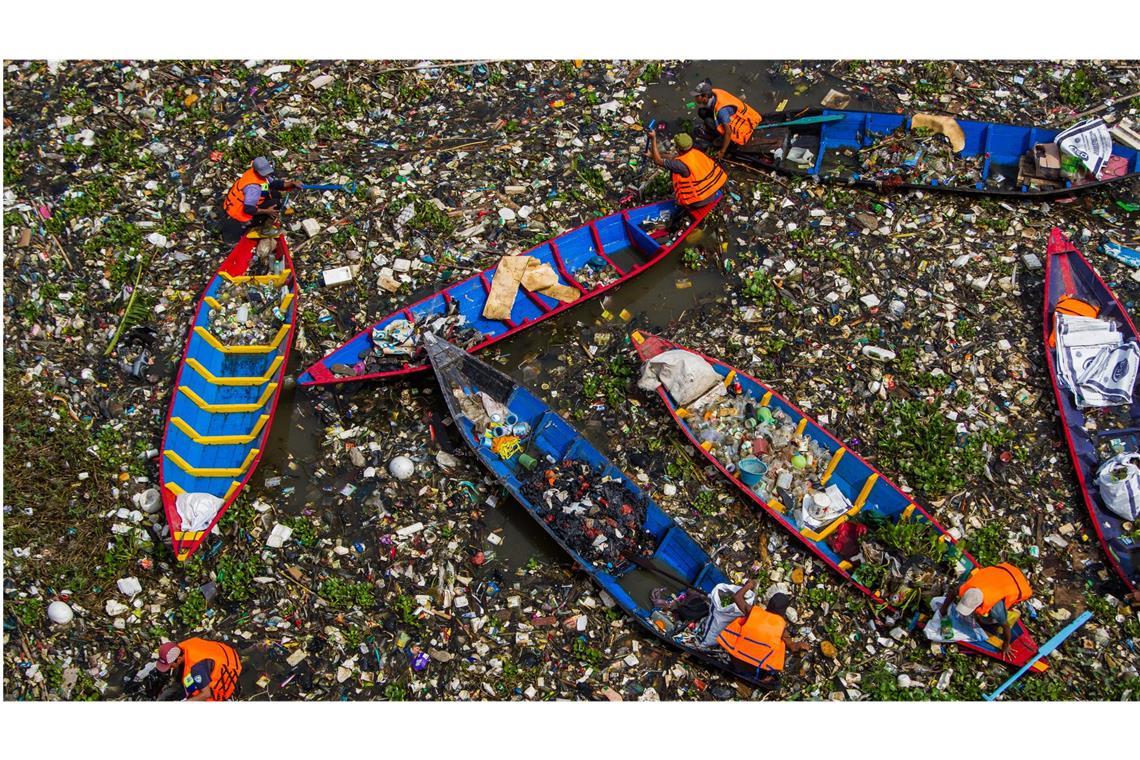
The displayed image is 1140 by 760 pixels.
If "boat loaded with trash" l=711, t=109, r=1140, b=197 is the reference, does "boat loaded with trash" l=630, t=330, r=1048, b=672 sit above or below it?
below

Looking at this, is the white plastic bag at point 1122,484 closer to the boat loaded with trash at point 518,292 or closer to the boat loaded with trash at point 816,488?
the boat loaded with trash at point 816,488

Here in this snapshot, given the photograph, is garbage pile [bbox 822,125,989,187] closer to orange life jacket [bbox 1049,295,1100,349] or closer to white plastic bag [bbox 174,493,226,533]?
orange life jacket [bbox 1049,295,1100,349]

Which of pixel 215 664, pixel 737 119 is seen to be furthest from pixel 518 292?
pixel 215 664

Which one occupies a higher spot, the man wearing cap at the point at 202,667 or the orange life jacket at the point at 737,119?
the orange life jacket at the point at 737,119

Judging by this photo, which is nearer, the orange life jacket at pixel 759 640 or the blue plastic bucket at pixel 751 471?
the orange life jacket at pixel 759 640

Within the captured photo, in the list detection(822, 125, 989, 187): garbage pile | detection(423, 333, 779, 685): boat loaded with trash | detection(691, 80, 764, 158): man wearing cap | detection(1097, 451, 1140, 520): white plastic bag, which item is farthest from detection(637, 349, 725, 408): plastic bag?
detection(1097, 451, 1140, 520): white plastic bag

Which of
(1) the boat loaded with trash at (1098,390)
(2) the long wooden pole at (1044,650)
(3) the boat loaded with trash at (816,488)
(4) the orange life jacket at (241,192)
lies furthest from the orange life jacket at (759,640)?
(4) the orange life jacket at (241,192)

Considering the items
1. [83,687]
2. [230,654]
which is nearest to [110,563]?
[83,687]

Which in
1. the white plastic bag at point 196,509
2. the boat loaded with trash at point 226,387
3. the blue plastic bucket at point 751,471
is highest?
the blue plastic bucket at point 751,471
